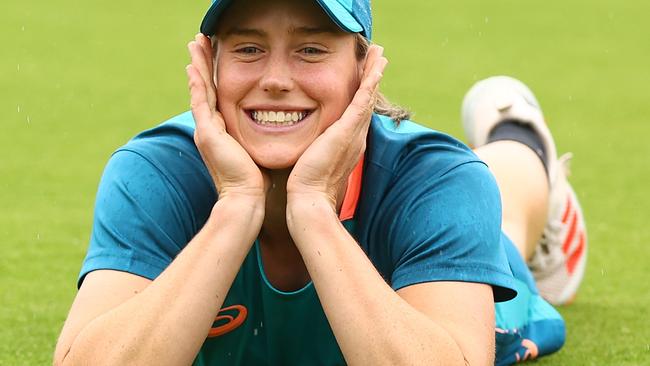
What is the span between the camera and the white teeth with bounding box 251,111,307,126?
3.36m

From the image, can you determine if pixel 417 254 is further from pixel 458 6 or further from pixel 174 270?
pixel 458 6

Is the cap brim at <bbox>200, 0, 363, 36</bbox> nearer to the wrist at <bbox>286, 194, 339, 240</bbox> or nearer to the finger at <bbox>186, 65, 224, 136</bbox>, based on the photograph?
the finger at <bbox>186, 65, 224, 136</bbox>

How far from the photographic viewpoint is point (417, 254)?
336 centimetres

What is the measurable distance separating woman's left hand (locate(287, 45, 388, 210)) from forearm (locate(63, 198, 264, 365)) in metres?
0.21

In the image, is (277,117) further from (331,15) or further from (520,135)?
(520,135)

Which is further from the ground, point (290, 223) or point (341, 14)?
point (341, 14)

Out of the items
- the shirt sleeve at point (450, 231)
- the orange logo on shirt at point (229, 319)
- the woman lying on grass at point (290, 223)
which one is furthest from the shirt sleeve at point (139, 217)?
the shirt sleeve at point (450, 231)

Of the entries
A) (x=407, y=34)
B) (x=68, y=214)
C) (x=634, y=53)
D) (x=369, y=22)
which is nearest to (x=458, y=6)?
(x=407, y=34)

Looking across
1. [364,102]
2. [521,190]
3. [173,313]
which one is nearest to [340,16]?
[364,102]

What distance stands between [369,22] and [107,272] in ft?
3.36

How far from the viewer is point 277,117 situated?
3.36 metres

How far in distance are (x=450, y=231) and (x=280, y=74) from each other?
62cm

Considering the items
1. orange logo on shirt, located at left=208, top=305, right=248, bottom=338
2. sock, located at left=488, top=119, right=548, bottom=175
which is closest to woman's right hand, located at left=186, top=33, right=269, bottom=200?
orange logo on shirt, located at left=208, top=305, right=248, bottom=338

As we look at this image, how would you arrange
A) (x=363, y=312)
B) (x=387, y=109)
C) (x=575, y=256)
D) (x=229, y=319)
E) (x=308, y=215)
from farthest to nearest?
(x=575, y=256) < (x=387, y=109) < (x=229, y=319) < (x=308, y=215) < (x=363, y=312)
